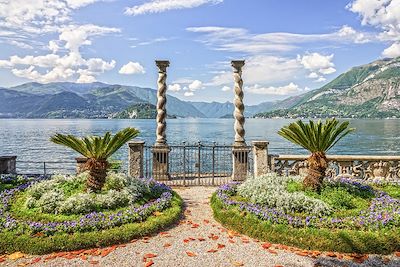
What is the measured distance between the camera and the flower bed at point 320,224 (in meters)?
8.38

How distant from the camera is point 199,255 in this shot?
802 centimetres

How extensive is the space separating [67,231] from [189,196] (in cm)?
→ 564

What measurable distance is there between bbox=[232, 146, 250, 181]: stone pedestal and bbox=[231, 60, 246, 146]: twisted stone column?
34 cm

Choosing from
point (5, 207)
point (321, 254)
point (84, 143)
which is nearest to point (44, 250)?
point (5, 207)

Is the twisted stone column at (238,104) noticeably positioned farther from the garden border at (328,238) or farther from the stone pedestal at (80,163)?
the garden border at (328,238)

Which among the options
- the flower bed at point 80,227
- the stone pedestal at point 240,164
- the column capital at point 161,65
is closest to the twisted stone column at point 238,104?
the stone pedestal at point 240,164

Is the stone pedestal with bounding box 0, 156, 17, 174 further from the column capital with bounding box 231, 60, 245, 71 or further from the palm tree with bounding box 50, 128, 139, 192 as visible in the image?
the column capital with bounding box 231, 60, 245, 71

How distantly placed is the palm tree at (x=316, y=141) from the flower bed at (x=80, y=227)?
4.20m

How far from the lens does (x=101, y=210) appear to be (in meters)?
10.1

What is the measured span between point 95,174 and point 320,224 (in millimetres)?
6554

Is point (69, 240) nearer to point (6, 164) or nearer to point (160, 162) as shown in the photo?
point (160, 162)

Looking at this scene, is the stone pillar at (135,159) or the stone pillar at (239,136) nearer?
the stone pillar at (135,159)

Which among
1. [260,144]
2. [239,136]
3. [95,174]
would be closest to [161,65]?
[239,136]

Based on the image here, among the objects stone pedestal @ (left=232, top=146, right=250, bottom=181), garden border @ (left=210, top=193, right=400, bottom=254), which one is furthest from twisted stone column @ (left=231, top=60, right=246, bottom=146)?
garden border @ (left=210, top=193, right=400, bottom=254)
